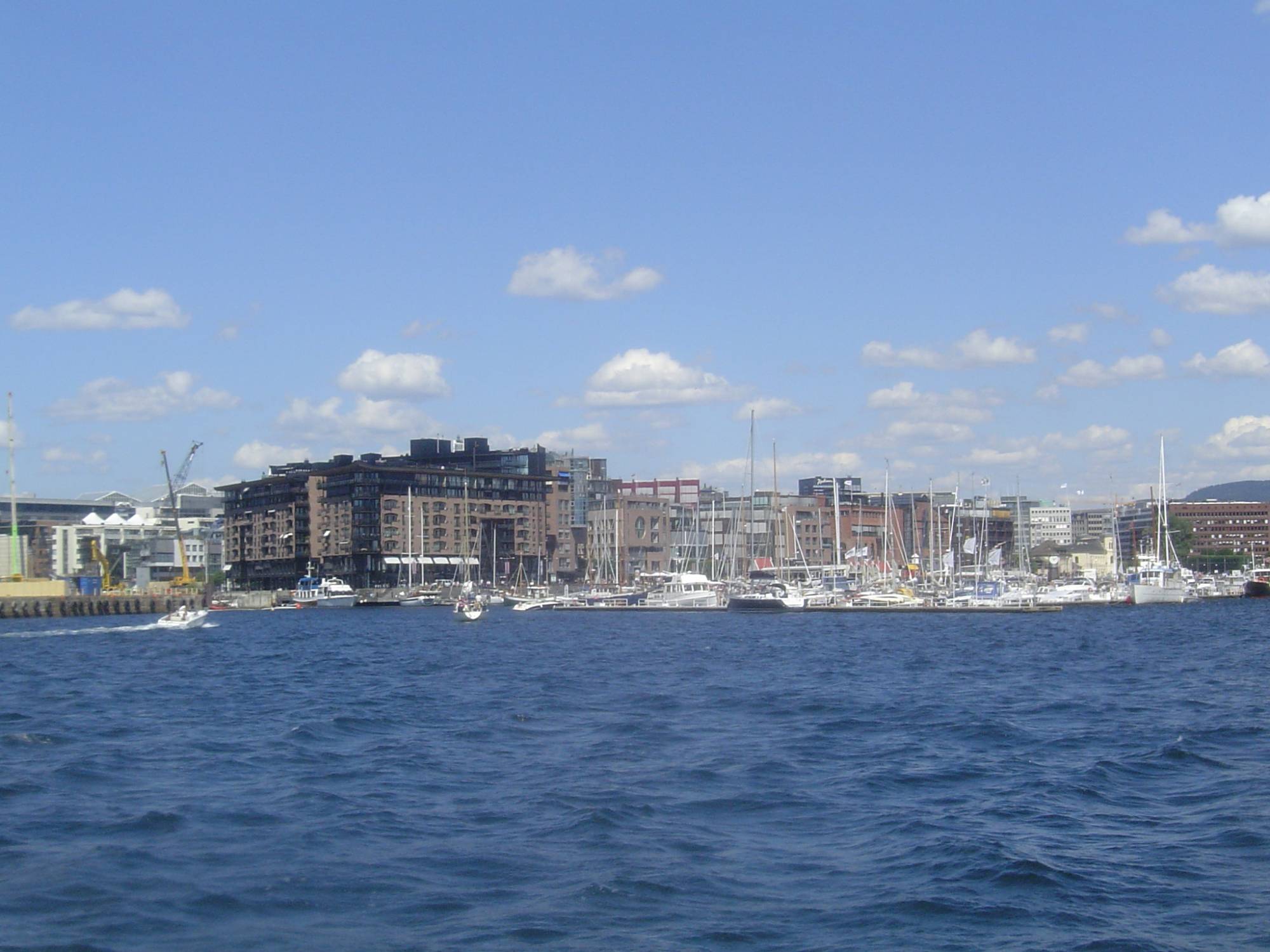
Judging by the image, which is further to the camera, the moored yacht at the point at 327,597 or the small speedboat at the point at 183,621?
the moored yacht at the point at 327,597

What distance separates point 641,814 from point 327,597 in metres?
150

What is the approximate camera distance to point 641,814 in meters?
21.5

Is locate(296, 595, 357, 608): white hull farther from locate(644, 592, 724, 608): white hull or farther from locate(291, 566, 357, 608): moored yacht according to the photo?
locate(644, 592, 724, 608): white hull

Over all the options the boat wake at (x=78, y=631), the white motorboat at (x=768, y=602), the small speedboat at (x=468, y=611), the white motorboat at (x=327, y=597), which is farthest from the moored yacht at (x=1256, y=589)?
the boat wake at (x=78, y=631)

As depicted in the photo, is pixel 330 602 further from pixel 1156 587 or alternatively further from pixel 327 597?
pixel 1156 587

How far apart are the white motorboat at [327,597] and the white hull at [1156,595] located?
87.1m

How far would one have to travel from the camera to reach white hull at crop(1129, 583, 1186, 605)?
13388 centimetres

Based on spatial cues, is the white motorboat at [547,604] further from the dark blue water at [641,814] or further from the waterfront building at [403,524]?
the dark blue water at [641,814]

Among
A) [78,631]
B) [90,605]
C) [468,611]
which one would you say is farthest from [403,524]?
[78,631]

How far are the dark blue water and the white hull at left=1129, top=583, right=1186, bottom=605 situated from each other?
90787 mm

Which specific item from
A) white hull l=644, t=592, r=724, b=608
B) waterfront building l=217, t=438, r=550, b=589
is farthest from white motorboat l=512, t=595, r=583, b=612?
waterfront building l=217, t=438, r=550, b=589

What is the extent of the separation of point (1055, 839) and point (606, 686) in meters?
25.0

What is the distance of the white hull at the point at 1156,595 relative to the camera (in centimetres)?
13388

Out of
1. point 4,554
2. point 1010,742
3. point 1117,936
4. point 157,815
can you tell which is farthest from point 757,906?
point 4,554
